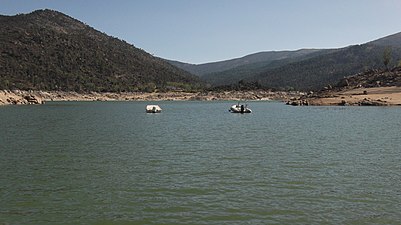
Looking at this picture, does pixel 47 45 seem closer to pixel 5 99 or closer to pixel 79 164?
pixel 5 99

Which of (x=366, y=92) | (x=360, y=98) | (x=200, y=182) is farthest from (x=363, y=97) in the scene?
(x=200, y=182)

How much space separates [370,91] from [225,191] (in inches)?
3666

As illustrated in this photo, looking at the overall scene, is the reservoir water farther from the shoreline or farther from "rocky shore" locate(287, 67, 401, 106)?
"rocky shore" locate(287, 67, 401, 106)

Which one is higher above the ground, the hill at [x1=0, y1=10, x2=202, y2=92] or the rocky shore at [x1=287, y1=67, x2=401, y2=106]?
the hill at [x1=0, y1=10, x2=202, y2=92]

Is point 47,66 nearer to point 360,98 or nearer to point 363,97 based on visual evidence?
point 360,98

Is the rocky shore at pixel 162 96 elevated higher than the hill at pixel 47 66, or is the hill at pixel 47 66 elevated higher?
the hill at pixel 47 66

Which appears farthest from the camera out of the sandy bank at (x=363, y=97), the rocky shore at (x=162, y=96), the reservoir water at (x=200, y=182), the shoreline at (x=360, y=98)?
the rocky shore at (x=162, y=96)

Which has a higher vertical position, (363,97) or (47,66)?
(47,66)

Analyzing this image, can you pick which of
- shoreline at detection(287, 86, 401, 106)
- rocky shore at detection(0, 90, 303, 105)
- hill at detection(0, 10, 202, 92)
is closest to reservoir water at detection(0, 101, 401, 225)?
shoreline at detection(287, 86, 401, 106)

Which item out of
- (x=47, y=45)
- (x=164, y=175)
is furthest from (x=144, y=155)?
(x=47, y=45)

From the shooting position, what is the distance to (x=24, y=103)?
401 feet

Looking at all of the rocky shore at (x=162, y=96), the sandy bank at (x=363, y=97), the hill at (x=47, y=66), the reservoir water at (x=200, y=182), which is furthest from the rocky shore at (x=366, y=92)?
the hill at (x=47, y=66)

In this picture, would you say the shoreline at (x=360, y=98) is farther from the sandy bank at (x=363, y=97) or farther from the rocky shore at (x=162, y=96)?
the rocky shore at (x=162, y=96)

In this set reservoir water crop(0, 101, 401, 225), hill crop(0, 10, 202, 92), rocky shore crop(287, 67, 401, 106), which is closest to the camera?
reservoir water crop(0, 101, 401, 225)
